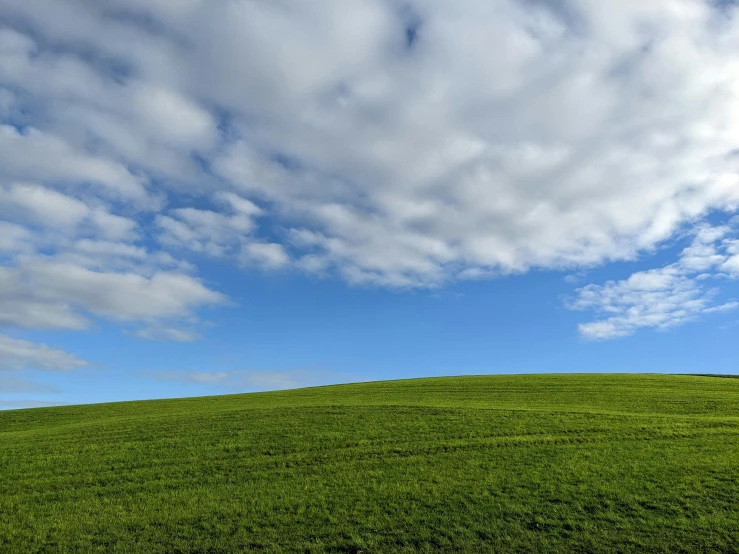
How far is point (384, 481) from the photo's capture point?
1966cm

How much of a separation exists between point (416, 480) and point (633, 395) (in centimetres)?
2862

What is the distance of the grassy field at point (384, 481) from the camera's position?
15188 millimetres

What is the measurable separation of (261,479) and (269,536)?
542 cm

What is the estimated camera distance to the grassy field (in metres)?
15.2

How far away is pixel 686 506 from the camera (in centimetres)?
1659

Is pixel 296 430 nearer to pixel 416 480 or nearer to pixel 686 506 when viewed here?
pixel 416 480

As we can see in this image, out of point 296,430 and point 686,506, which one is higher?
point 296,430

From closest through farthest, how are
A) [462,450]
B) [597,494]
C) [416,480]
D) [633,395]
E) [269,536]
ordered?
[269,536] < [597,494] < [416,480] < [462,450] < [633,395]

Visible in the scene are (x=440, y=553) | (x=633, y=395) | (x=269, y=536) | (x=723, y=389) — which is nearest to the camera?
(x=440, y=553)

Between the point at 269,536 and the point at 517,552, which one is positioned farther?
the point at 269,536

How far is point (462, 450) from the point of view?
2361 cm

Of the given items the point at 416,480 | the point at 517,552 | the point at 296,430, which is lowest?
the point at 517,552

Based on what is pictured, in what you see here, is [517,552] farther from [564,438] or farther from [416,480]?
[564,438]

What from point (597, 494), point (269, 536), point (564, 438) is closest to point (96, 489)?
point (269, 536)
